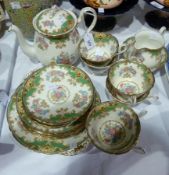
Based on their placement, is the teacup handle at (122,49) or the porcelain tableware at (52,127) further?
the teacup handle at (122,49)

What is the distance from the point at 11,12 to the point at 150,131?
442mm

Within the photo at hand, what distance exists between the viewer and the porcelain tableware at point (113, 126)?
603 millimetres

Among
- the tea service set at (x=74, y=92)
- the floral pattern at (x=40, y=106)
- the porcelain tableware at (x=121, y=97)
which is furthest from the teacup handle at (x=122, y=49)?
the floral pattern at (x=40, y=106)

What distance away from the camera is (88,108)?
614 millimetres

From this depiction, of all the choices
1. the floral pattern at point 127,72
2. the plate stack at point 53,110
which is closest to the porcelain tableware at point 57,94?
the plate stack at point 53,110

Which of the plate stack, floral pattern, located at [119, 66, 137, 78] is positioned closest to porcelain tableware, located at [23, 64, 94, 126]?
the plate stack

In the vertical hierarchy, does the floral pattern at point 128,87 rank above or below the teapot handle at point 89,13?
below

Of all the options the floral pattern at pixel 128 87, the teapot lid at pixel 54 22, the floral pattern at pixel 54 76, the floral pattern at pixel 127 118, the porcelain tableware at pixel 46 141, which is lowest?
the floral pattern at pixel 128 87

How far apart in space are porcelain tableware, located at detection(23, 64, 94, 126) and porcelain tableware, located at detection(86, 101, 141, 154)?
4cm

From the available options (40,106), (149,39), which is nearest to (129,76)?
(149,39)

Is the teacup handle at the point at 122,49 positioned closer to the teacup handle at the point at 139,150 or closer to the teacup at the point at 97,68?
the teacup at the point at 97,68

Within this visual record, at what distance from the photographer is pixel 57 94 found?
2.17 feet

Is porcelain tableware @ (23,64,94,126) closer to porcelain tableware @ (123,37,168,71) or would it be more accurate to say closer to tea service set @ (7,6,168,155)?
tea service set @ (7,6,168,155)

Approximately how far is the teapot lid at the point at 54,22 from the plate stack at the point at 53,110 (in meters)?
0.08
